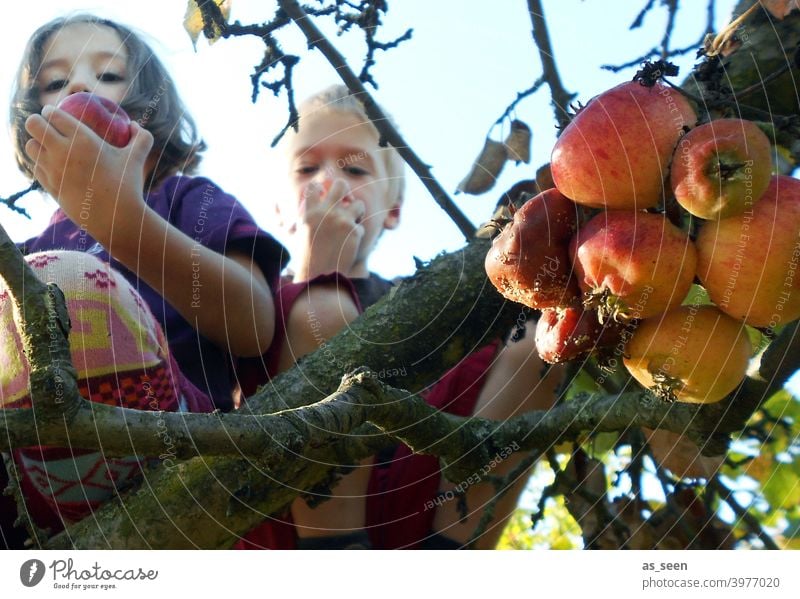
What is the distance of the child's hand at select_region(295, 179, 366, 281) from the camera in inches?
69.3

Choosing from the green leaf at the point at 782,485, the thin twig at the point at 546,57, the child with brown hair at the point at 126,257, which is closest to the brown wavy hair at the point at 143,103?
the child with brown hair at the point at 126,257

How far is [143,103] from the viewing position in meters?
1.87

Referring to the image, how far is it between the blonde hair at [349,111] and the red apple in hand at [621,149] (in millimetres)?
813

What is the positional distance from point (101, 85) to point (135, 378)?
752mm

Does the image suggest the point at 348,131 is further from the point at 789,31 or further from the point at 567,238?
the point at 567,238

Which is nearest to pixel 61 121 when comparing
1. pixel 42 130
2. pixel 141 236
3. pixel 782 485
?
pixel 42 130

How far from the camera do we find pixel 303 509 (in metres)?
1.47

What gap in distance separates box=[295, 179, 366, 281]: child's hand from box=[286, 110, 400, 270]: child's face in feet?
0.04

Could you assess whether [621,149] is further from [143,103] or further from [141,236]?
[143,103]

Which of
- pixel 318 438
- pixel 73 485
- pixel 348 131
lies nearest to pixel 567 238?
pixel 318 438

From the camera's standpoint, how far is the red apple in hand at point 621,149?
2.66ft

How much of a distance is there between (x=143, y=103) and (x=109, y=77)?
10 cm

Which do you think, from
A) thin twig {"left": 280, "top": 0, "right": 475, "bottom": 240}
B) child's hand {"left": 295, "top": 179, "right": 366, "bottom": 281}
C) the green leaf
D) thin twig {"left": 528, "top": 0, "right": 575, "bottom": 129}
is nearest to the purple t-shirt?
child's hand {"left": 295, "top": 179, "right": 366, "bottom": 281}

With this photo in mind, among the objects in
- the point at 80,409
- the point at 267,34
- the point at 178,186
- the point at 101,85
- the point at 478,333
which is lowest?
the point at 80,409
